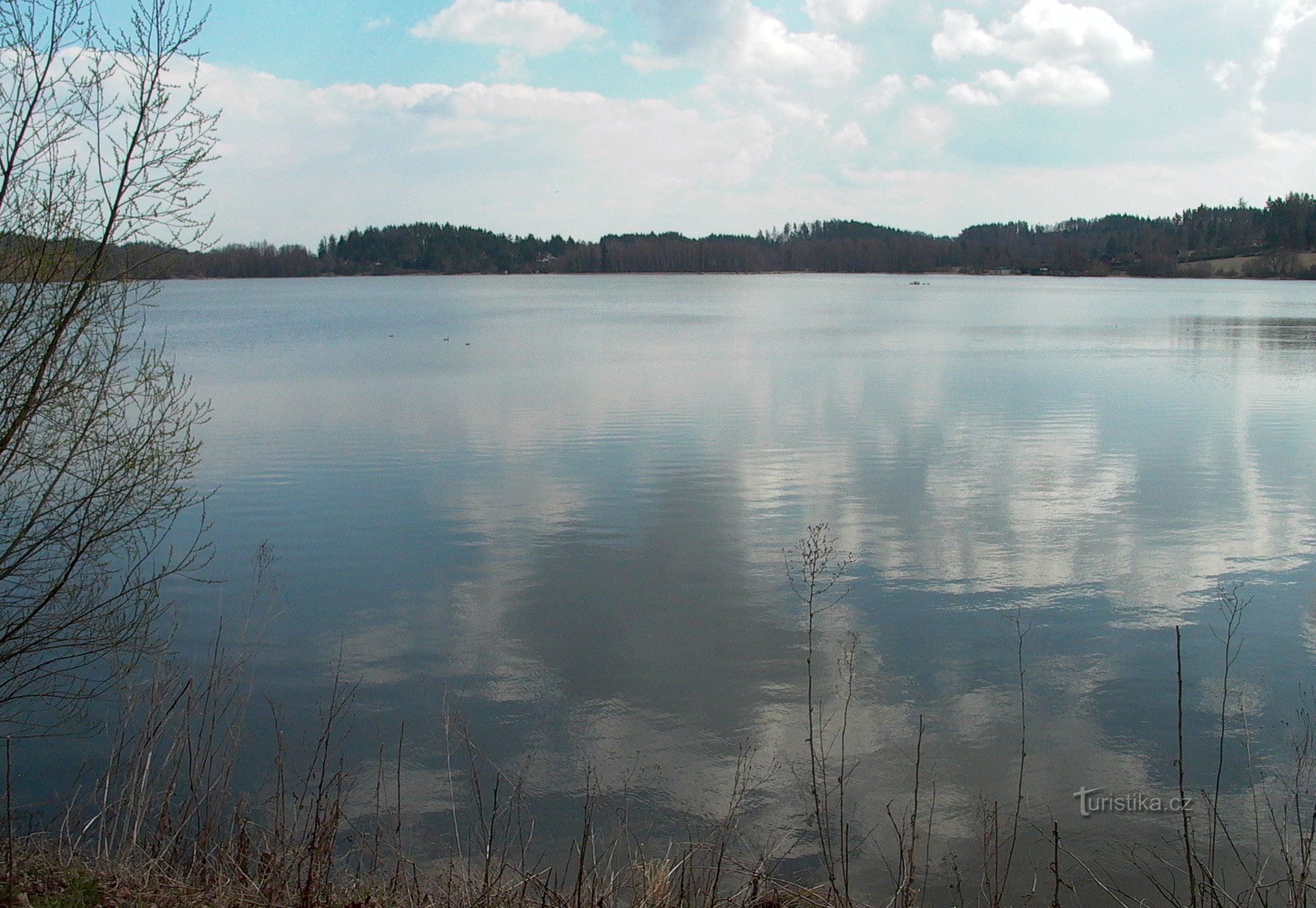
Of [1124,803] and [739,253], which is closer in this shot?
[1124,803]

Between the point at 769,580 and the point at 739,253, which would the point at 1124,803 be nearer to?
the point at 769,580

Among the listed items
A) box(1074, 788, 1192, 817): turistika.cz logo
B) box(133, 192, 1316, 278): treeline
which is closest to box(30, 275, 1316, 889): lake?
box(1074, 788, 1192, 817): turistika.cz logo

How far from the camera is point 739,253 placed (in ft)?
523

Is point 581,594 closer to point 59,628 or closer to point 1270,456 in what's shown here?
point 59,628

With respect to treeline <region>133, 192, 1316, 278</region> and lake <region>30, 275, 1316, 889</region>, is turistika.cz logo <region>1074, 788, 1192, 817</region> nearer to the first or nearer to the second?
lake <region>30, 275, 1316, 889</region>

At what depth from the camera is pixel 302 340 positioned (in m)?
34.9

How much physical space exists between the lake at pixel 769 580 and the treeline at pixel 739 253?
128 meters

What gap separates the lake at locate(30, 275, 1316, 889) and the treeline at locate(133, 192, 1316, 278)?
12836cm

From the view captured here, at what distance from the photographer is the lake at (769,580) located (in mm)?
6246

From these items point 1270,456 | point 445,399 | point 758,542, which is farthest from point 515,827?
point 445,399

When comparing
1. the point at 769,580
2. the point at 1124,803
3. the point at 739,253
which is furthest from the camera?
→ the point at 739,253

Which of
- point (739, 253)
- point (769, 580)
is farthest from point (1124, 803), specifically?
point (739, 253)

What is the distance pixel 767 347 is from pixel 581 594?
957 inches

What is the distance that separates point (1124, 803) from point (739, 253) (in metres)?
158
